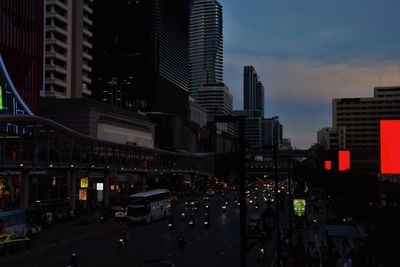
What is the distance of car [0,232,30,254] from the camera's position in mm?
41250

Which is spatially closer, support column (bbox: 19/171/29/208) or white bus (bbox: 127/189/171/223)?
support column (bbox: 19/171/29/208)

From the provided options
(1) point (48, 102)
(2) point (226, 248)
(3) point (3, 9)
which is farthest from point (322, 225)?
(1) point (48, 102)

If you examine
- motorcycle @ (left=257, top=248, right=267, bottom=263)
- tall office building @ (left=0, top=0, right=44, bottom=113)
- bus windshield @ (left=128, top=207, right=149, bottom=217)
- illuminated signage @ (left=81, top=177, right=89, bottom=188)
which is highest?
tall office building @ (left=0, top=0, right=44, bottom=113)

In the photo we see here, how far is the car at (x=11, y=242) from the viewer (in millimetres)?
41250

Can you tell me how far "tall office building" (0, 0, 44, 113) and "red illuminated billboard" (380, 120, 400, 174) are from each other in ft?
172

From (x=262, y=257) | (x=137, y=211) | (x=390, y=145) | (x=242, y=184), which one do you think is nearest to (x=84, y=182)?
(x=137, y=211)

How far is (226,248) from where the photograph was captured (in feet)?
148

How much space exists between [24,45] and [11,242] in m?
46.2

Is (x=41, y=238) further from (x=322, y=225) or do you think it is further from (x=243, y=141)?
(x=243, y=141)

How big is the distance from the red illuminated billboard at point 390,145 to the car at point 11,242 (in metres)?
27.7

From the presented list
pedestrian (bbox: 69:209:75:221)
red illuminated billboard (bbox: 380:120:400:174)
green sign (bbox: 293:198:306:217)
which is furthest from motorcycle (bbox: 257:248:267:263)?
pedestrian (bbox: 69:209:75:221)

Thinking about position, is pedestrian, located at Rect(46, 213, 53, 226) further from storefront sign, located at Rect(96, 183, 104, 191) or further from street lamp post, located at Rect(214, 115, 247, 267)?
street lamp post, located at Rect(214, 115, 247, 267)

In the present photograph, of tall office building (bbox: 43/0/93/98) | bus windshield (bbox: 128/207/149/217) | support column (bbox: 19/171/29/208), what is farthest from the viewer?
tall office building (bbox: 43/0/93/98)

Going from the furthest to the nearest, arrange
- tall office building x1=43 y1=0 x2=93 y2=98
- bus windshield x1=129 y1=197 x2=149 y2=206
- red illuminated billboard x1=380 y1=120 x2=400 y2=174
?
tall office building x1=43 y1=0 x2=93 y2=98, bus windshield x1=129 y1=197 x2=149 y2=206, red illuminated billboard x1=380 y1=120 x2=400 y2=174
